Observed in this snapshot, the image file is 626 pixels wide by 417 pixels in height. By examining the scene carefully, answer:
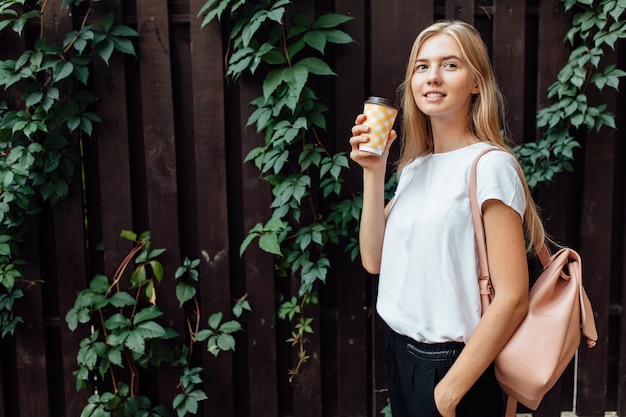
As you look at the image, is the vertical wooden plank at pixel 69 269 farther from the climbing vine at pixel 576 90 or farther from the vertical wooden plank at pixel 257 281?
the climbing vine at pixel 576 90

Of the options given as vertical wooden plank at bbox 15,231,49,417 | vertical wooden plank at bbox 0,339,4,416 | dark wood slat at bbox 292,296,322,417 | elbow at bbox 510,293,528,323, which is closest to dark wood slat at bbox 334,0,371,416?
dark wood slat at bbox 292,296,322,417

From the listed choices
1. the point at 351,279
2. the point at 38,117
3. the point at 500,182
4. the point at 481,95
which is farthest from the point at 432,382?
the point at 38,117

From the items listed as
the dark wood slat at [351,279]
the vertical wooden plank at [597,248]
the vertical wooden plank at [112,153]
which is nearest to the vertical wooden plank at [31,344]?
the vertical wooden plank at [112,153]

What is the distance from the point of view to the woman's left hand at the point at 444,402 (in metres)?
Answer: 1.52

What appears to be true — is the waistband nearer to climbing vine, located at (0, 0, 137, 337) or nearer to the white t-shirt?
the white t-shirt

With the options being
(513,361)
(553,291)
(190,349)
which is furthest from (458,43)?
(190,349)

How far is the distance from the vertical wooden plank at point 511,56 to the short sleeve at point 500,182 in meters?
1.37

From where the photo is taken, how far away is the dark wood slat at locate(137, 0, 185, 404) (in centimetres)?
272

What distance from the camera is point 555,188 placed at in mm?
2826

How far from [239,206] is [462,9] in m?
1.45

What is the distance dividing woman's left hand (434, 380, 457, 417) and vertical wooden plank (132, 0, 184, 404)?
65.8 inches

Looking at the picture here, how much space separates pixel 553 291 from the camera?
61.0 inches

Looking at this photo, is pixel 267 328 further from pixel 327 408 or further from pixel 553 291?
pixel 553 291

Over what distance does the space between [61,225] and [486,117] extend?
214 cm
